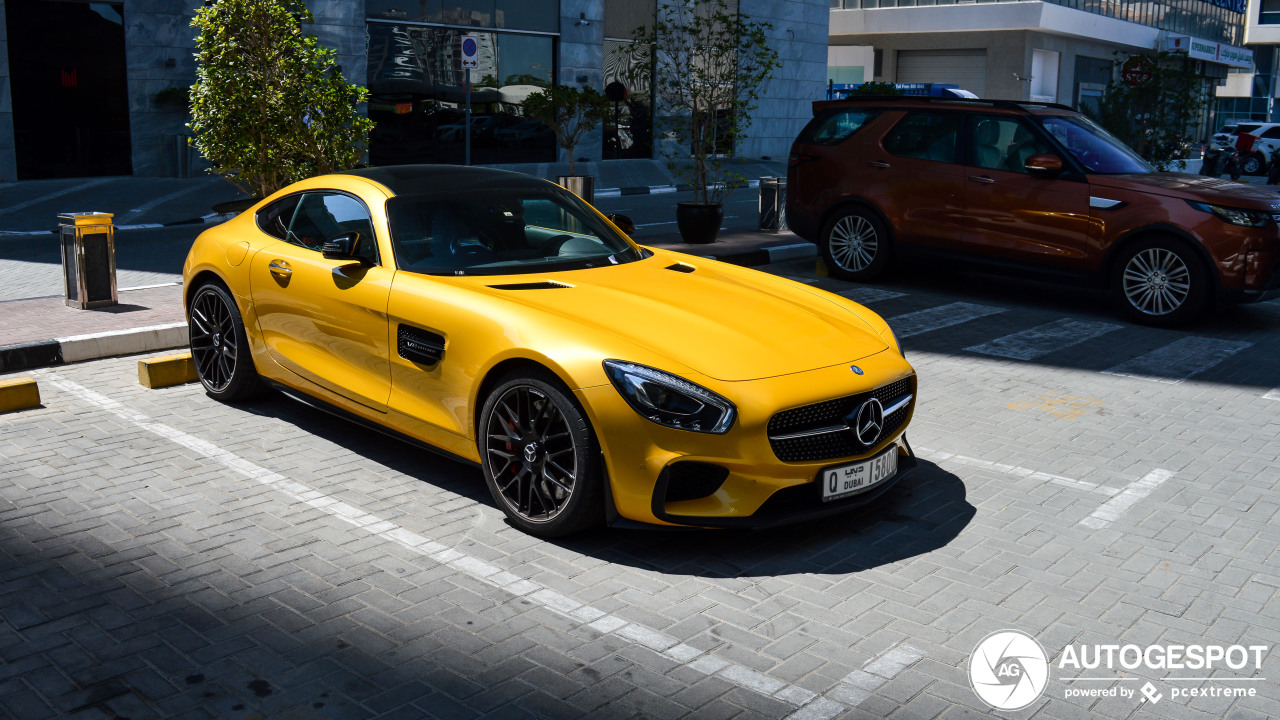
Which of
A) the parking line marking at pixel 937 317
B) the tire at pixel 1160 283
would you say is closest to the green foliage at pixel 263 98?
the parking line marking at pixel 937 317

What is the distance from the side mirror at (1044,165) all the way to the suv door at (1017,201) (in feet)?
0.15

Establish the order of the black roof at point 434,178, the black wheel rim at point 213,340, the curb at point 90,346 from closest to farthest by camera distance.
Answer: the black roof at point 434,178 → the black wheel rim at point 213,340 → the curb at point 90,346

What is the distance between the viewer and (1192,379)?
27.4ft

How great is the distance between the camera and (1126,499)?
5.73 metres

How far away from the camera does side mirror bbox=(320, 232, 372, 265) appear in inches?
230

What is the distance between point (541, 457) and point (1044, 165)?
7.24 metres

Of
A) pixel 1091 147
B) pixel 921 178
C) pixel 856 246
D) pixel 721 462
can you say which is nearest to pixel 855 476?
pixel 721 462

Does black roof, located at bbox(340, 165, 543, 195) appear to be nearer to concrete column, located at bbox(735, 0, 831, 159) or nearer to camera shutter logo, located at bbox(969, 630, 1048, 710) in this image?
camera shutter logo, located at bbox(969, 630, 1048, 710)

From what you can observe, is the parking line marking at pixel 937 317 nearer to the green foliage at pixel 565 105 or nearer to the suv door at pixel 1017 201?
the suv door at pixel 1017 201

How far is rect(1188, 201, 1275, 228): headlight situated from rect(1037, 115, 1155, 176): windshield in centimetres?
99

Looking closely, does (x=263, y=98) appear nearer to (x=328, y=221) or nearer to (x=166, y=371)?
(x=166, y=371)

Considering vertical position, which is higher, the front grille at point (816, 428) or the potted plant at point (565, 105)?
the potted plant at point (565, 105)

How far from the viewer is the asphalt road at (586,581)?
3.76m

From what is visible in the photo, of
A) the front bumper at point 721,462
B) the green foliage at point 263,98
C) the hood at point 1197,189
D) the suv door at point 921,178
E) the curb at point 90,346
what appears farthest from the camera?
the suv door at point 921,178
